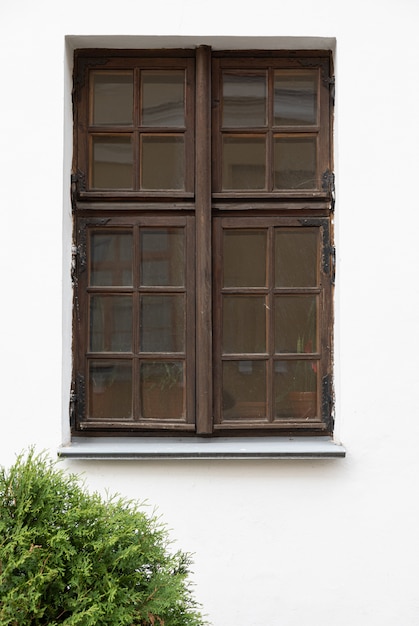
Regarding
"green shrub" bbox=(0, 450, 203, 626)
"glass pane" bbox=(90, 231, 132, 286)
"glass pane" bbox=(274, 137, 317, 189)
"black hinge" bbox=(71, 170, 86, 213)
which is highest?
"glass pane" bbox=(274, 137, 317, 189)

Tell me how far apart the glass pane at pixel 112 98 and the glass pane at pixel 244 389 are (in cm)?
148

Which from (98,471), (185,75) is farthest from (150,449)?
(185,75)

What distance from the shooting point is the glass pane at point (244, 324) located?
4340mm

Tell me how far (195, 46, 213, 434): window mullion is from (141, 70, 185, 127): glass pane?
0.39ft

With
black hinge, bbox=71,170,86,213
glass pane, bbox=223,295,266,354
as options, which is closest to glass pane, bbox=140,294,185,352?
glass pane, bbox=223,295,266,354

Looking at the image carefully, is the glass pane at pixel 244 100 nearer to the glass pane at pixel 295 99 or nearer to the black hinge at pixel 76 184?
the glass pane at pixel 295 99

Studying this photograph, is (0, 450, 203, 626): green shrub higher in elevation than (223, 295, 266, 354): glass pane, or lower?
lower

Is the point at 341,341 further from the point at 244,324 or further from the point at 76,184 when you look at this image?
the point at 76,184

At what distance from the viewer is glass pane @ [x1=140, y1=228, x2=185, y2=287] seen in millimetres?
4359

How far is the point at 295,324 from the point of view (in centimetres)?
434

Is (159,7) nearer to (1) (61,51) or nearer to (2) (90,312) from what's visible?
(1) (61,51)

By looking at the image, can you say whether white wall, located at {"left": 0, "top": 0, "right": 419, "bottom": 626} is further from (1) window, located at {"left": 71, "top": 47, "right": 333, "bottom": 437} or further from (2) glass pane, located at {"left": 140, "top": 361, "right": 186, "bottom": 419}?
(2) glass pane, located at {"left": 140, "top": 361, "right": 186, "bottom": 419}

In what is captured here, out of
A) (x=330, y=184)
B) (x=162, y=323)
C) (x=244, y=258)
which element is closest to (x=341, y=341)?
(x=244, y=258)

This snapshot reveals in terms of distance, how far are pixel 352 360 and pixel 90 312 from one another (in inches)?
56.5
